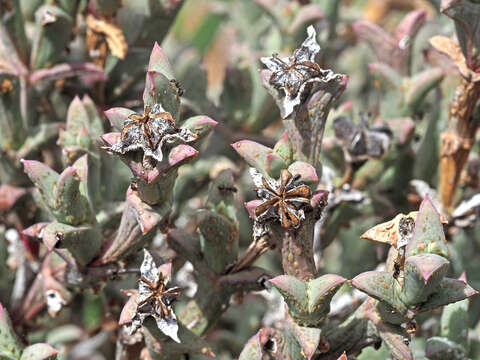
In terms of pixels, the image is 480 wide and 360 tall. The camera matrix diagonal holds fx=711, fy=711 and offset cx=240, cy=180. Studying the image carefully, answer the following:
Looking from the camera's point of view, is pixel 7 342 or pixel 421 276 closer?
pixel 421 276

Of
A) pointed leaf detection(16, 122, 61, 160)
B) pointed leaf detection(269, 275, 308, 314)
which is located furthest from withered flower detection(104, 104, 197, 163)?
pointed leaf detection(16, 122, 61, 160)

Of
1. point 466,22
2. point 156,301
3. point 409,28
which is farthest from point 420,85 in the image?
point 156,301

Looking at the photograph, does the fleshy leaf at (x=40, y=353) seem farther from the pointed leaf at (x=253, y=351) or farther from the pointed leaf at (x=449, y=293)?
the pointed leaf at (x=449, y=293)

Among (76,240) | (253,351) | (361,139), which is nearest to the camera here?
(253,351)

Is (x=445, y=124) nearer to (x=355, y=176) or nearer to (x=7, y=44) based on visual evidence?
(x=355, y=176)

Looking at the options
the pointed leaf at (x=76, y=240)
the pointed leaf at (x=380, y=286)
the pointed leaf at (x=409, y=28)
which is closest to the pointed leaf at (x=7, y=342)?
the pointed leaf at (x=76, y=240)

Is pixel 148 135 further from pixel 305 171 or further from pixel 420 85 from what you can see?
pixel 420 85
